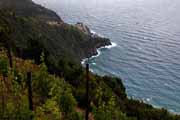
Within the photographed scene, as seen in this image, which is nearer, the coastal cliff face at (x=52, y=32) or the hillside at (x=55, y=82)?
the hillside at (x=55, y=82)

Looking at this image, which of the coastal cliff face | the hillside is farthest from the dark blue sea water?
the hillside

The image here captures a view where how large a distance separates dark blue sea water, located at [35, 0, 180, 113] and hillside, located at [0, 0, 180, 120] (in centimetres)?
970

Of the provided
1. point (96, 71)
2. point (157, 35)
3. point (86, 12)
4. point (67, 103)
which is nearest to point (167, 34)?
point (157, 35)

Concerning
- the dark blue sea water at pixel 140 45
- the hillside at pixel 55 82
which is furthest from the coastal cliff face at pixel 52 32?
the dark blue sea water at pixel 140 45

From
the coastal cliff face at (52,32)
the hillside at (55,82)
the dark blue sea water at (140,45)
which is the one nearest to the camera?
the hillside at (55,82)

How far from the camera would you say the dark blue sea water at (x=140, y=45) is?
91.5m

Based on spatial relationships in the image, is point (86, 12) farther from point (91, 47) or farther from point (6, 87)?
point (6, 87)

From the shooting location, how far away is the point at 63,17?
165 metres

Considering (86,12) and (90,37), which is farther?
(86,12)

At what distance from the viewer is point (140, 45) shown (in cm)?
12256

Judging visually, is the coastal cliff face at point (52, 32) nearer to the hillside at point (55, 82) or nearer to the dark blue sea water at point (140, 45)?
the hillside at point (55, 82)

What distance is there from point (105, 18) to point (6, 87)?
13874cm

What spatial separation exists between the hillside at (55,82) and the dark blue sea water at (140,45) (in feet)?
31.8

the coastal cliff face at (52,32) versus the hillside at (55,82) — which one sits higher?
the coastal cliff face at (52,32)
